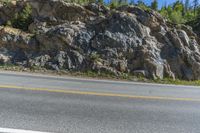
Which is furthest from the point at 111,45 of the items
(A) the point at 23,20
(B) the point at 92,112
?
(B) the point at 92,112

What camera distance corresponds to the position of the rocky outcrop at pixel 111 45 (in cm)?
1678

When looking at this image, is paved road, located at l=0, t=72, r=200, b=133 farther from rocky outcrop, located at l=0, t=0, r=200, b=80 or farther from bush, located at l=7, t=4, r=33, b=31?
bush, located at l=7, t=4, r=33, b=31

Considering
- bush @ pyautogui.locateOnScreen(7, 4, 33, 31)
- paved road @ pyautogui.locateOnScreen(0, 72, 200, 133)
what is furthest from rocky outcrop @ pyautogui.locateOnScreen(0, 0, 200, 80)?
paved road @ pyautogui.locateOnScreen(0, 72, 200, 133)

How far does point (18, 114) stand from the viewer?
5773mm

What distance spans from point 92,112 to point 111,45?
1191cm

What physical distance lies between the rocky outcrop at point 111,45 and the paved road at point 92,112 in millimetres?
8064

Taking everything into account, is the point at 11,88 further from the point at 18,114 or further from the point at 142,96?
the point at 142,96

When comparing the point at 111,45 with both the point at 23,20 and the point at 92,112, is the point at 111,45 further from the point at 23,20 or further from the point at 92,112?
the point at 92,112

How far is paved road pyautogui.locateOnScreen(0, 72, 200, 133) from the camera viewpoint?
5.26m

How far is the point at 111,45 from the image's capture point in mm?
17922

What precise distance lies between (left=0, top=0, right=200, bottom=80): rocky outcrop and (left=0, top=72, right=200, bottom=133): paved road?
8.06 m

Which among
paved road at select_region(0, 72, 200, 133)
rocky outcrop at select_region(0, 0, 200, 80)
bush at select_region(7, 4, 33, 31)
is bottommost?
paved road at select_region(0, 72, 200, 133)

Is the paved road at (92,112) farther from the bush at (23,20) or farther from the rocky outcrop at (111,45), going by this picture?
the bush at (23,20)

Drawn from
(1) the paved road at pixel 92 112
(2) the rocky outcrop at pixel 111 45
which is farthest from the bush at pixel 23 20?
(1) the paved road at pixel 92 112
